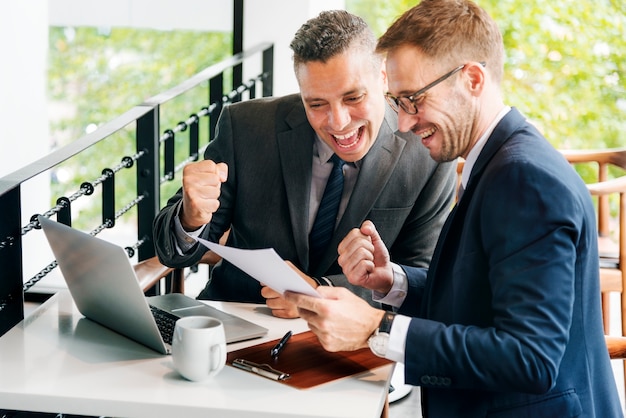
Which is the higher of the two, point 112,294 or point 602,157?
point 602,157

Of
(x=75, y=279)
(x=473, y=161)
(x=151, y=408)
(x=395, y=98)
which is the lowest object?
(x=151, y=408)

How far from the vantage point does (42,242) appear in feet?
16.8

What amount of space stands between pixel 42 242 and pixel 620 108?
14.0 ft

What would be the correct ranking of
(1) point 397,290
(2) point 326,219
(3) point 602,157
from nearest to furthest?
(1) point 397,290 → (2) point 326,219 → (3) point 602,157

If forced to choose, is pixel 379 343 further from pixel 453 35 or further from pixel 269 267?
pixel 453 35

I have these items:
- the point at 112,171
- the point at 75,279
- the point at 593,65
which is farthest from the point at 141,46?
the point at 75,279

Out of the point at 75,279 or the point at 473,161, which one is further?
the point at 75,279

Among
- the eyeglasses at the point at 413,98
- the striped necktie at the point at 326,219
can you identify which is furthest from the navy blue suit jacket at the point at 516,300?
the striped necktie at the point at 326,219

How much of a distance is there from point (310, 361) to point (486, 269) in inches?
14.5

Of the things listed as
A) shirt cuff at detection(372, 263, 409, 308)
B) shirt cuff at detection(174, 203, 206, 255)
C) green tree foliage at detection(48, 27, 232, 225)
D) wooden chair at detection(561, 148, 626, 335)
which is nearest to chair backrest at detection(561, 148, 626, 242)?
wooden chair at detection(561, 148, 626, 335)

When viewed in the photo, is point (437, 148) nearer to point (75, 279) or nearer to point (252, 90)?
point (75, 279)

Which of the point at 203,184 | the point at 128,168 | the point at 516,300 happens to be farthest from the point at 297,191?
the point at 128,168

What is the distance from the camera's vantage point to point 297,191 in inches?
89.4

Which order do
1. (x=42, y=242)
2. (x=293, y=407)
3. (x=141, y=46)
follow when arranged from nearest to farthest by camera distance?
(x=293, y=407) → (x=42, y=242) → (x=141, y=46)
